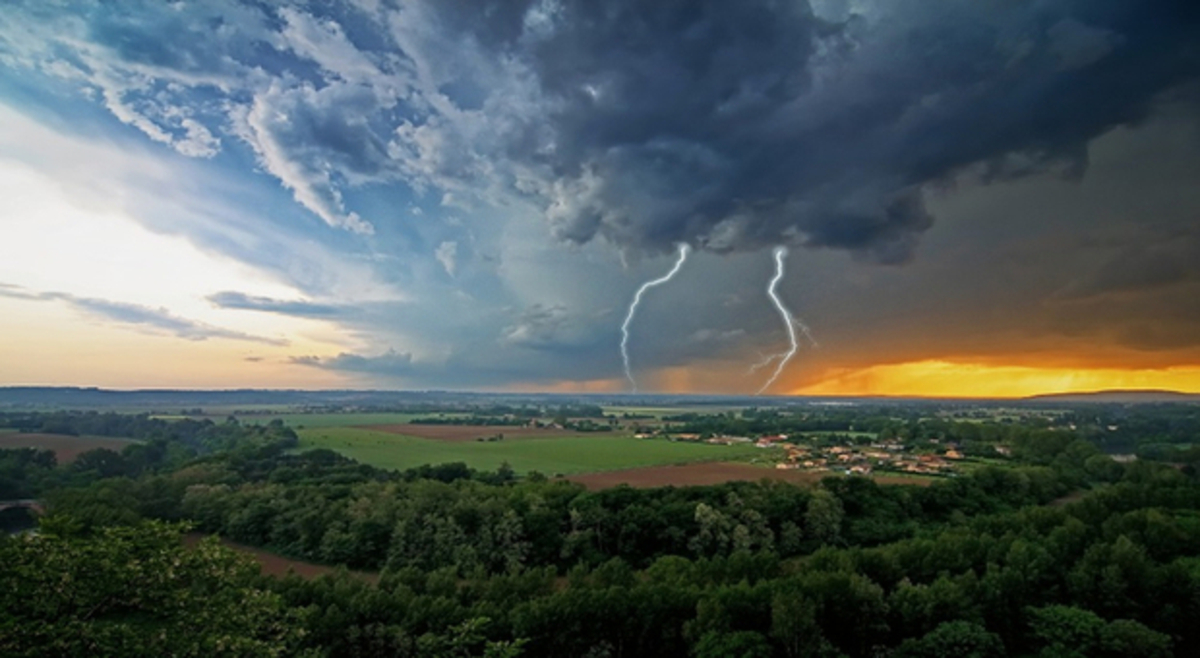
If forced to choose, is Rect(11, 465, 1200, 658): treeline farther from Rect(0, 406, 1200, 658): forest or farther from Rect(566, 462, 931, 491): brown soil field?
Rect(566, 462, 931, 491): brown soil field

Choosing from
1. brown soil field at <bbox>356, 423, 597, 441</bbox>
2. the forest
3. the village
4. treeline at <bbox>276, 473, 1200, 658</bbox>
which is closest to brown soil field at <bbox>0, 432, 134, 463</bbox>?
the forest

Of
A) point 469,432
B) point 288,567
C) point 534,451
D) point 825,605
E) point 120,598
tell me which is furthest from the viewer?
point 469,432

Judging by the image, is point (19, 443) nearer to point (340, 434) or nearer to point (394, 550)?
point (340, 434)

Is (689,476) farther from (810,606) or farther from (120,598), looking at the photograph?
(120,598)

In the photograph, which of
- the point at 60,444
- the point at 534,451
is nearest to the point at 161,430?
the point at 60,444

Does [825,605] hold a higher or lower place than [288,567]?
higher

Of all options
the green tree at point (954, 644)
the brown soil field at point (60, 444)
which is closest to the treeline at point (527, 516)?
the green tree at point (954, 644)
